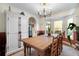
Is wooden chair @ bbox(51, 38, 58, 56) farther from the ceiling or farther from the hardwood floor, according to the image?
the ceiling

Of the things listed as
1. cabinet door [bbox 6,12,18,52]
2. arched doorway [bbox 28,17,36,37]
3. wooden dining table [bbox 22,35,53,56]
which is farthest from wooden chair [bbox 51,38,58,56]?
cabinet door [bbox 6,12,18,52]

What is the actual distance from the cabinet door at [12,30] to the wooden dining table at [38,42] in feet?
0.51

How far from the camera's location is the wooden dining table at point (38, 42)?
1.73 meters

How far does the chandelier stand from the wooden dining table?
1.17 ft

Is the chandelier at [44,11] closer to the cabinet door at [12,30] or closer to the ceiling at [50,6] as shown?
the ceiling at [50,6]

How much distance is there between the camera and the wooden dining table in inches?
68.1

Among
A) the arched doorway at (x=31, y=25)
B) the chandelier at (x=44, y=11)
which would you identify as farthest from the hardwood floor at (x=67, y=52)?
the chandelier at (x=44, y=11)

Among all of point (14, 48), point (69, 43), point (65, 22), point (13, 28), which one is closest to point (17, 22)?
point (13, 28)

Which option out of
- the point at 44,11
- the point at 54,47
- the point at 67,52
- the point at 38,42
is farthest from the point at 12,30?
the point at 67,52

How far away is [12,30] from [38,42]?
1.50 feet

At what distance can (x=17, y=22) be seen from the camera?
1831 millimetres

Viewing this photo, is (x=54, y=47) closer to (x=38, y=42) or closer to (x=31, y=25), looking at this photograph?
(x=38, y=42)

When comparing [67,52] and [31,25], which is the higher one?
[31,25]

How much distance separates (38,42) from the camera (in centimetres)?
179
